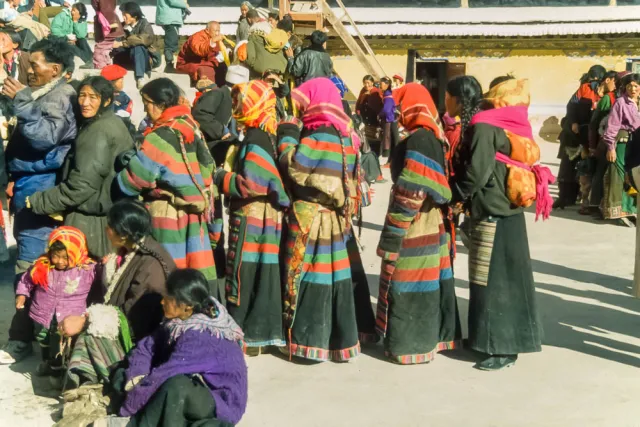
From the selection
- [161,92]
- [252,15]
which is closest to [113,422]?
[161,92]

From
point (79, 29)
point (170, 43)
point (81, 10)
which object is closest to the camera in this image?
point (79, 29)

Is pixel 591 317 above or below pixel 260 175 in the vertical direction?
below

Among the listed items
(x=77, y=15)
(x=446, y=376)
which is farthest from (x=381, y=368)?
(x=77, y=15)

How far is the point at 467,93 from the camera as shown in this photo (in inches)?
224

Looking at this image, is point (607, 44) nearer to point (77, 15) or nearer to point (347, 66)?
point (347, 66)

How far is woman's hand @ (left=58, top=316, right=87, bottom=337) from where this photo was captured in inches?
195

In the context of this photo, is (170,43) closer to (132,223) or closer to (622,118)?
(622,118)

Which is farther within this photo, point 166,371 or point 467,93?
point 467,93

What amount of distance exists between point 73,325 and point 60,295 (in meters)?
0.54

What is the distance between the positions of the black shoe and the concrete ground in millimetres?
56

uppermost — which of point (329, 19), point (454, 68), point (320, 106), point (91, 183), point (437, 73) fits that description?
point (329, 19)

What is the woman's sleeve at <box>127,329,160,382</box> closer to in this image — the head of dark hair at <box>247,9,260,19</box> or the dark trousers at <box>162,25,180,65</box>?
the head of dark hair at <box>247,9,260,19</box>

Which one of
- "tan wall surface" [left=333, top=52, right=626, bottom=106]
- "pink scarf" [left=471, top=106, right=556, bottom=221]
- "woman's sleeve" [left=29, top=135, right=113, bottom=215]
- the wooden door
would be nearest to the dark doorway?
the wooden door

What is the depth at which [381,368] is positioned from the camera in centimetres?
581
